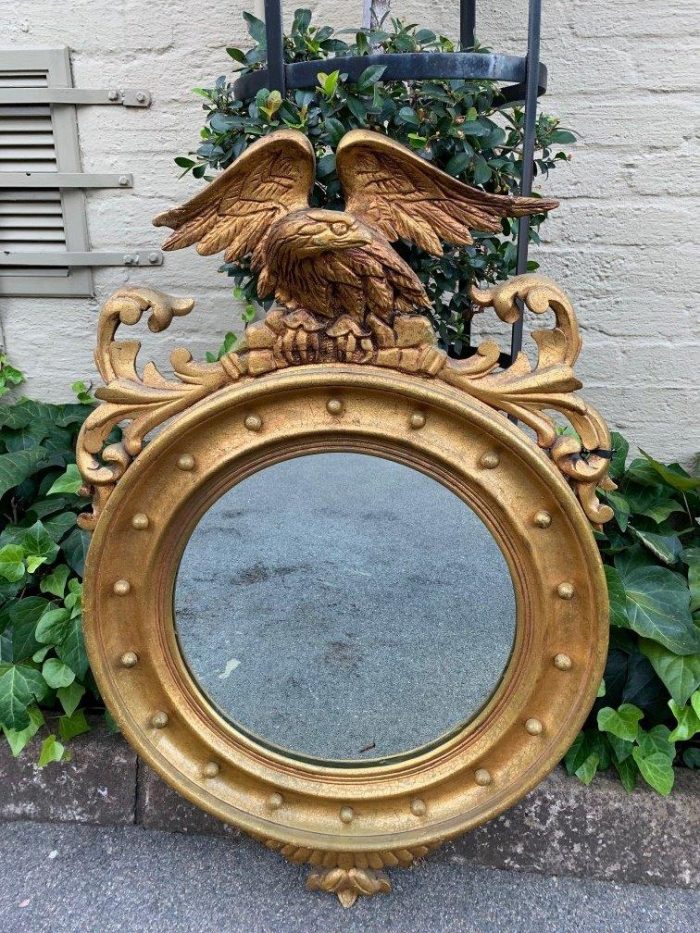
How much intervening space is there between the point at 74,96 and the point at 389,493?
1193mm

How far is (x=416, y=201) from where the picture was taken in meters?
0.90

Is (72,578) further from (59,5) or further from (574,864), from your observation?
(59,5)

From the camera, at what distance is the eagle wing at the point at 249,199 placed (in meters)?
0.86

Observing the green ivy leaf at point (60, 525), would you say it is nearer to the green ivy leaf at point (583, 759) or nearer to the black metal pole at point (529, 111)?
the black metal pole at point (529, 111)

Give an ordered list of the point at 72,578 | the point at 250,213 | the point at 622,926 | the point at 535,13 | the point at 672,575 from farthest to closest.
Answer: the point at 72,578 < the point at 672,575 < the point at 622,926 < the point at 535,13 < the point at 250,213

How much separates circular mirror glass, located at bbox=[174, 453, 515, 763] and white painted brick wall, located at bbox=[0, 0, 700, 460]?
79 cm

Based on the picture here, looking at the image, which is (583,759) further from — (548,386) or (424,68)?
(424,68)

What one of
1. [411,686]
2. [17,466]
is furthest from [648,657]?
[17,466]

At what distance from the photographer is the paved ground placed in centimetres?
118

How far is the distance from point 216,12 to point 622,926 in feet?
6.19

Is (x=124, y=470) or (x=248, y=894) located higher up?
(x=124, y=470)

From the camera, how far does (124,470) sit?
100 centimetres

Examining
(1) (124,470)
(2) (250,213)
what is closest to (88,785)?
(1) (124,470)

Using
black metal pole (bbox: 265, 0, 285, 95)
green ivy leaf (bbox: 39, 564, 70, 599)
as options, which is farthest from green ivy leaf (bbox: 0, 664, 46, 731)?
black metal pole (bbox: 265, 0, 285, 95)
